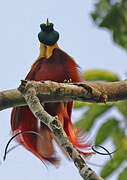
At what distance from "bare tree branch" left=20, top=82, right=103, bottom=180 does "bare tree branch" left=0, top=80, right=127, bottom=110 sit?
0.03 m

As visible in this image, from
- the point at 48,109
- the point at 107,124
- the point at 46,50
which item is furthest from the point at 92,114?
the point at 46,50

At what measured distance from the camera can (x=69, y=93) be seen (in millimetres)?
1753

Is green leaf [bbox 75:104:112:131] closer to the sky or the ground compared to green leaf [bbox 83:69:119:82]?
closer to the ground

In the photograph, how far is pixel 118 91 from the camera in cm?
199

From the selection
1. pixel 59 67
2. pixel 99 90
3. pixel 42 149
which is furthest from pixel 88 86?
pixel 59 67

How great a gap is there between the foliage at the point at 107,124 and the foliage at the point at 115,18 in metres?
0.34

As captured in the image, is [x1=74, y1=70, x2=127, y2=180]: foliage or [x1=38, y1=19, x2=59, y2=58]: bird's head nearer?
[x1=74, y1=70, x2=127, y2=180]: foliage

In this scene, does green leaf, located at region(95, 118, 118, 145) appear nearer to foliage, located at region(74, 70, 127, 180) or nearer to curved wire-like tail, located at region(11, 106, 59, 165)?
foliage, located at region(74, 70, 127, 180)

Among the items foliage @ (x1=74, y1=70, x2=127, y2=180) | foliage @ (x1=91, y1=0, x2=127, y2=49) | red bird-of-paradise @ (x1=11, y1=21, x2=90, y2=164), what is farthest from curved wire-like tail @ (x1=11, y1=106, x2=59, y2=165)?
foliage @ (x1=91, y1=0, x2=127, y2=49)

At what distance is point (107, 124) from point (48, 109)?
0.92 feet

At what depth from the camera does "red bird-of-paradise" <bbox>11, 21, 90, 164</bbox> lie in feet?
6.81

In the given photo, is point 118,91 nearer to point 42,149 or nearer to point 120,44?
point 42,149

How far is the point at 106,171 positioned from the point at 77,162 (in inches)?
34.2

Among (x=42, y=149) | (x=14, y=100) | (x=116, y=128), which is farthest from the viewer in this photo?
(x=116, y=128)
